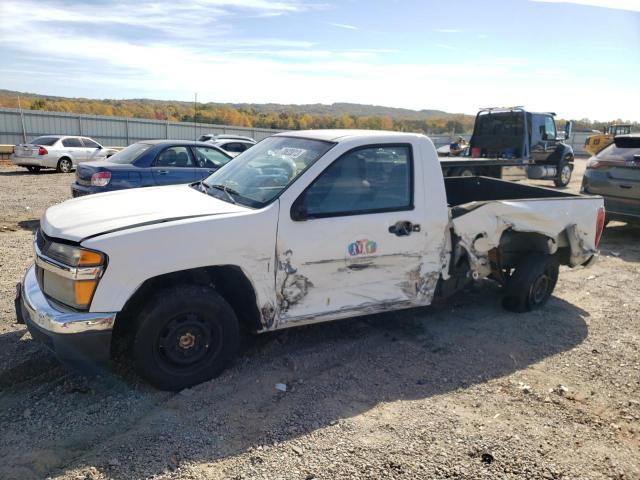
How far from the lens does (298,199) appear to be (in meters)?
3.96

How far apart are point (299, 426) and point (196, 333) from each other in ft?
3.28

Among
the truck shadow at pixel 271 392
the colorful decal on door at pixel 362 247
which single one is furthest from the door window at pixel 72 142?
the colorful decal on door at pixel 362 247

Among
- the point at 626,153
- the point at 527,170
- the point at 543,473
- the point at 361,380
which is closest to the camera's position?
the point at 543,473

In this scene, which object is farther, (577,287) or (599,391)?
(577,287)

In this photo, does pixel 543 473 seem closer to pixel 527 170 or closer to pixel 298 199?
pixel 298 199

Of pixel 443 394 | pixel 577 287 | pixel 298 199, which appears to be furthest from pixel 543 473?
pixel 577 287

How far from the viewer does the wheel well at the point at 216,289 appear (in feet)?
12.2

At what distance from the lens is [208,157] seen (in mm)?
10375

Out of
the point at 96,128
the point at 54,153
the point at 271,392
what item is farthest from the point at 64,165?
the point at 271,392

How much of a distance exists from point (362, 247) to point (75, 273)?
2.10 m

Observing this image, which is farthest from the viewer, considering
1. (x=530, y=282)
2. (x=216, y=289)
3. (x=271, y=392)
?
(x=530, y=282)

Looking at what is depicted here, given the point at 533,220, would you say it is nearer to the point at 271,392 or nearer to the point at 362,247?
the point at 362,247

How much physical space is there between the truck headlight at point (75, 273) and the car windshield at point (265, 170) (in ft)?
4.01

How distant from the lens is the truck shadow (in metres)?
3.12
